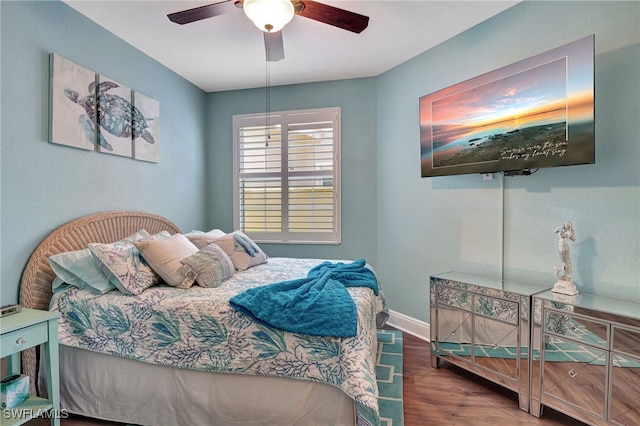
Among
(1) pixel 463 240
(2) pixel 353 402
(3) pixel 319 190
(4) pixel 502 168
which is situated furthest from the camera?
(3) pixel 319 190

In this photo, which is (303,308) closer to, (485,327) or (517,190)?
(485,327)

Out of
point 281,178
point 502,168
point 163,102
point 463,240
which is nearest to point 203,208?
point 281,178

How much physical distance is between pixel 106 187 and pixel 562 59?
3280mm

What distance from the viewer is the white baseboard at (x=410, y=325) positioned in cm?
318

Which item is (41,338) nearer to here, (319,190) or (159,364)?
(159,364)

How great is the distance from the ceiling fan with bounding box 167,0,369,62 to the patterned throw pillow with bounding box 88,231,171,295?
4.88 feet

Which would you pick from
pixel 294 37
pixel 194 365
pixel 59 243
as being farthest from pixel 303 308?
pixel 294 37

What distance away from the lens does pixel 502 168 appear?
2.35m

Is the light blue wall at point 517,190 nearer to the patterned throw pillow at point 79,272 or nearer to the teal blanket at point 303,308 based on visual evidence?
the teal blanket at point 303,308

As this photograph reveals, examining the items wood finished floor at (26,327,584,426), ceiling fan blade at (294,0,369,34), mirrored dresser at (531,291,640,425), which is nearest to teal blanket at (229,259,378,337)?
wood finished floor at (26,327,584,426)

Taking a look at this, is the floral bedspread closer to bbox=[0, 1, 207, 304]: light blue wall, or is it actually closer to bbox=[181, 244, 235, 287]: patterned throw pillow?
bbox=[181, 244, 235, 287]: patterned throw pillow

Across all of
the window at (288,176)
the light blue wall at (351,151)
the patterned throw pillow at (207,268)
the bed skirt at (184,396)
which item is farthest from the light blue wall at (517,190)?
the patterned throw pillow at (207,268)

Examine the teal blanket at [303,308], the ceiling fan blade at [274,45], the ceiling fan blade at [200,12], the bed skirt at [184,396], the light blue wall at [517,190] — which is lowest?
the bed skirt at [184,396]

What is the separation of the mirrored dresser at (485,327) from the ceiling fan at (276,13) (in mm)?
1926
